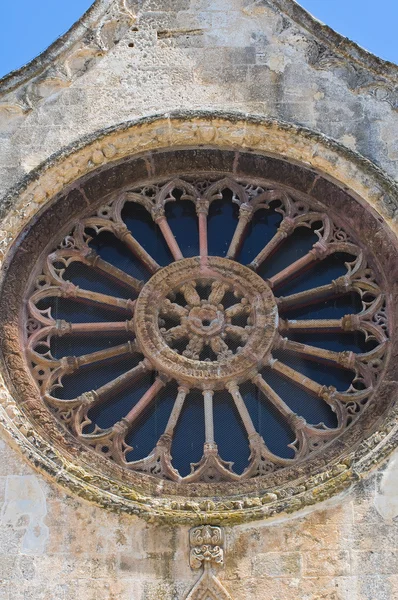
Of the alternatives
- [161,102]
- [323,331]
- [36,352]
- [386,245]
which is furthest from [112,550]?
[161,102]

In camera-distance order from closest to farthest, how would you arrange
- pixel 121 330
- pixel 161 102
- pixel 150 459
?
pixel 150 459
pixel 121 330
pixel 161 102

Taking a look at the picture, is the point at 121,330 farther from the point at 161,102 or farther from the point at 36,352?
the point at 161,102

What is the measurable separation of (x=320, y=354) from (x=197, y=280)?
1581 millimetres

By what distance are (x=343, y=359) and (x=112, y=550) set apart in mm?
3143

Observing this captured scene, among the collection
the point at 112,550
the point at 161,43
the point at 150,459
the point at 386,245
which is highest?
the point at 161,43

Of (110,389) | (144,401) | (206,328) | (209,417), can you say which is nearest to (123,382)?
(110,389)

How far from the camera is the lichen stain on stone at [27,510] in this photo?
484 inches

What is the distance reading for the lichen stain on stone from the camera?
40.3 ft

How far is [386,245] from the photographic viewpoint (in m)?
14.1

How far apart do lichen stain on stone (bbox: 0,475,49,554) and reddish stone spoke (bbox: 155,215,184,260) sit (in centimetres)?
314

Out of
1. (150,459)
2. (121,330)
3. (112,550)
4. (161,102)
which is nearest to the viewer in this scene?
(112,550)

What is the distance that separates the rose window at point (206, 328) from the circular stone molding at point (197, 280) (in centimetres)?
4

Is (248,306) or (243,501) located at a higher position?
(248,306)

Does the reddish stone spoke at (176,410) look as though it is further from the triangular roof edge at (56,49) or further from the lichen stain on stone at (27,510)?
the triangular roof edge at (56,49)
